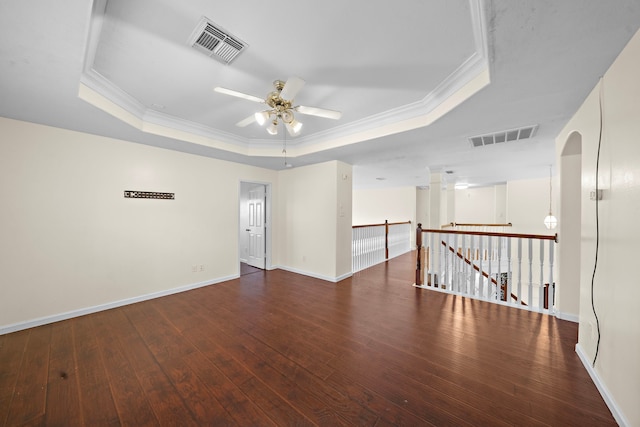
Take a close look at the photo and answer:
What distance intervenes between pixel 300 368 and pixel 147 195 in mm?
3440

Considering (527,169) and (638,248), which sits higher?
(527,169)

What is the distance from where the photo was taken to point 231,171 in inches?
178

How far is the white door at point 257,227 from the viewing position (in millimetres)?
5344

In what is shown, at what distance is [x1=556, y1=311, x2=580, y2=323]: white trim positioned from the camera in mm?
2619

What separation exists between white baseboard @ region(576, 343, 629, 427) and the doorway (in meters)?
4.88

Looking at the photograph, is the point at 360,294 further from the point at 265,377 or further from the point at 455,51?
the point at 455,51

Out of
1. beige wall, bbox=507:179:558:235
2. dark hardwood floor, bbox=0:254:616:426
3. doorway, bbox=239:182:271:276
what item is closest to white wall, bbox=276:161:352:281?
doorway, bbox=239:182:271:276

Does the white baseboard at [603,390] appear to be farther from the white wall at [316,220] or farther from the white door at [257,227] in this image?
the white door at [257,227]

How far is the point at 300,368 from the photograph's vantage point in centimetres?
192

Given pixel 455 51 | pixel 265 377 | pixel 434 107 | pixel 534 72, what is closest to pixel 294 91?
pixel 455 51

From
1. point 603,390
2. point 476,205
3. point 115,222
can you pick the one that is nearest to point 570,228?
point 603,390

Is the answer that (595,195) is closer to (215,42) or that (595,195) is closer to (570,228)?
(570,228)

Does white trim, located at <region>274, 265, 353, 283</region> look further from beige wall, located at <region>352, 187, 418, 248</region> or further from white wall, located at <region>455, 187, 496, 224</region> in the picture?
white wall, located at <region>455, 187, 496, 224</region>

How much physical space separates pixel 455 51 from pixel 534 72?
2.00ft
